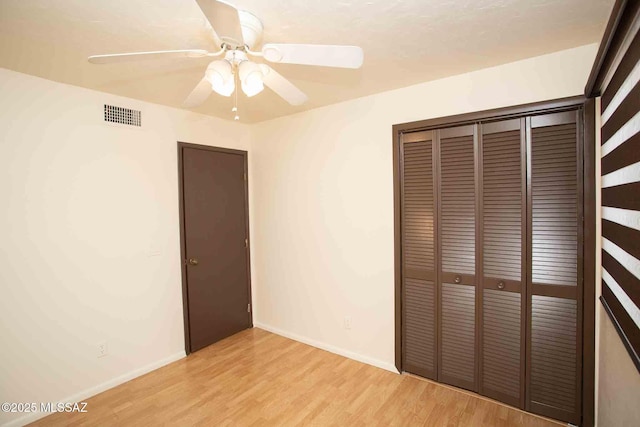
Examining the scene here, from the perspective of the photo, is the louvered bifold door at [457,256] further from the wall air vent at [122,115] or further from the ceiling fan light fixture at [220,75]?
the wall air vent at [122,115]

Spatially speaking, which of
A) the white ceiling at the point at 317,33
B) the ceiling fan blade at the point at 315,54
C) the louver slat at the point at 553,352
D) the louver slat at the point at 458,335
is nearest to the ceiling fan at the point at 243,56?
the ceiling fan blade at the point at 315,54

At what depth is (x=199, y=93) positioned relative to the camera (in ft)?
5.43

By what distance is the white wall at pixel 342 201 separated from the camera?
2.27 meters

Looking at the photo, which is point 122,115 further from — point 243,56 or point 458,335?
point 458,335

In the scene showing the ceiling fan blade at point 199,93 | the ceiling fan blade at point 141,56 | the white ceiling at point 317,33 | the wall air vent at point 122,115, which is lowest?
the ceiling fan blade at point 199,93

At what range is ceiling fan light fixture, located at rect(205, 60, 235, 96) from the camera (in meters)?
1.33

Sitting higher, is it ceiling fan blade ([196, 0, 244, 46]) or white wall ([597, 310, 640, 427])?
ceiling fan blade ([196, 0, 244, 46])

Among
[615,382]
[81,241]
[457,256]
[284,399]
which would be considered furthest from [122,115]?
[615,382]

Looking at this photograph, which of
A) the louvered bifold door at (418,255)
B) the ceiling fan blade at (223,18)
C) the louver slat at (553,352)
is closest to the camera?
the ceiling fan blade at (223,18)

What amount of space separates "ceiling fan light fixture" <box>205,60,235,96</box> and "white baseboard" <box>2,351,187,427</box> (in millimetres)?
2635

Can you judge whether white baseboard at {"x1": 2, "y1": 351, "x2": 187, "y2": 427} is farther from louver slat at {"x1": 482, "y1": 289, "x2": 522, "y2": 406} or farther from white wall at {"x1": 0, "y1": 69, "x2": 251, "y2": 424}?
louver slat at {"x1": 482, "y1": 289, "x2": 522, "y2": 406}

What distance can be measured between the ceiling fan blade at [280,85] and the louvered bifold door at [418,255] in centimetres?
128

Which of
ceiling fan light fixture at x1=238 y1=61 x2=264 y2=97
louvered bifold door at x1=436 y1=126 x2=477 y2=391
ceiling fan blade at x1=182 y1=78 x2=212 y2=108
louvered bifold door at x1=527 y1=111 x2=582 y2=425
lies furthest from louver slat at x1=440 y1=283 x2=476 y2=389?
ceiling fan blade at x1=182 y1=78 x2=212 y2=108

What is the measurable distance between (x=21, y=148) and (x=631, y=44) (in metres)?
3.50
